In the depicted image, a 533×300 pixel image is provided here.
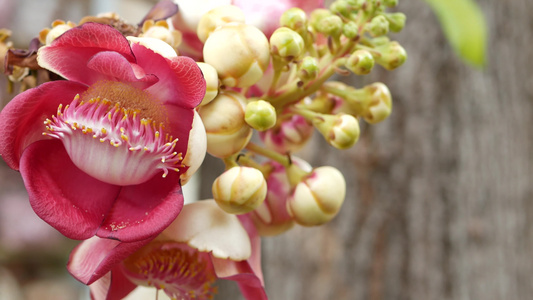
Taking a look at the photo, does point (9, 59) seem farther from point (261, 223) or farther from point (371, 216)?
point (371, 216)

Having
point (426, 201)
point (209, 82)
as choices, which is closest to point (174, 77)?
point (209, 82)

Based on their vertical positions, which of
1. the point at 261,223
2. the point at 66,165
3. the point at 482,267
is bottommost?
the point at 482,267

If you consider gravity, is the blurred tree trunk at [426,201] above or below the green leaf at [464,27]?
below

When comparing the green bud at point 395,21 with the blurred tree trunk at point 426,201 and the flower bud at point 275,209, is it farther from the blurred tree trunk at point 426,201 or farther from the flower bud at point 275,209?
the blurred tree trunk at point 426,201

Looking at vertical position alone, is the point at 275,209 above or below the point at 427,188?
above

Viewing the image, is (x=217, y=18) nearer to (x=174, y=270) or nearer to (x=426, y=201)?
(x=174, y=270)

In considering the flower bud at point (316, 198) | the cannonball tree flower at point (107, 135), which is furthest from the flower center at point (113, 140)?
the flower bud at point (316, 198)

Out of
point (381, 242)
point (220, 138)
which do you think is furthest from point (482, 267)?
point (220, 138)
